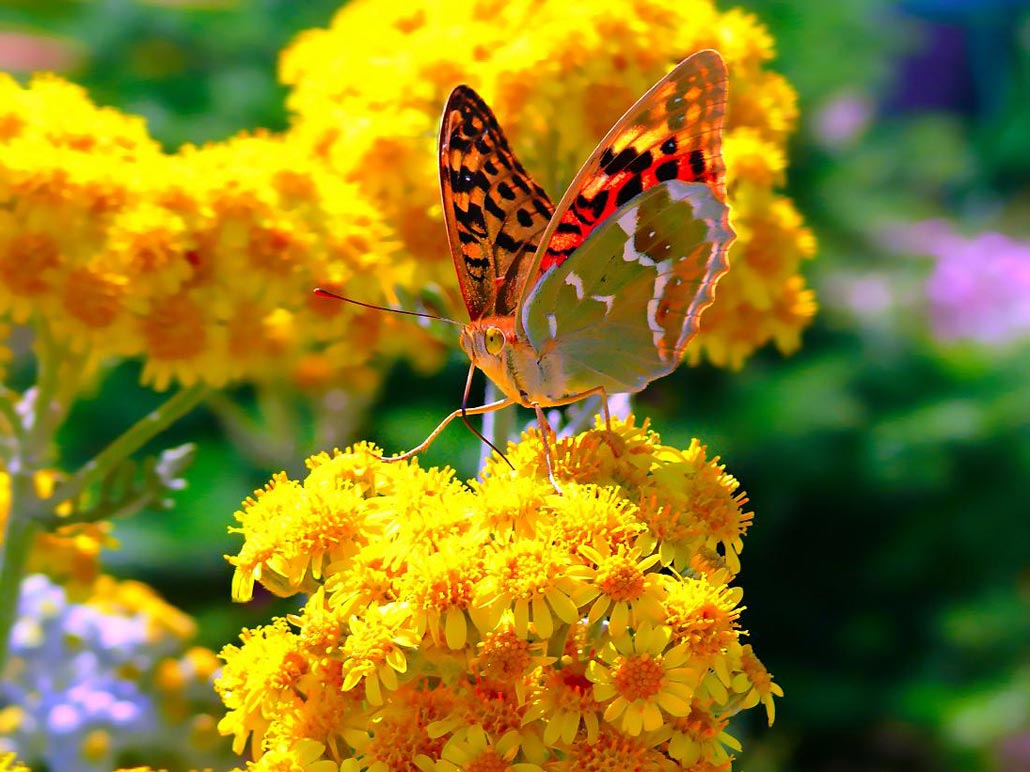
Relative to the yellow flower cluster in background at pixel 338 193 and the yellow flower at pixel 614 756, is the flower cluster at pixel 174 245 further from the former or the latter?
the yellow flower at pixel 614 756

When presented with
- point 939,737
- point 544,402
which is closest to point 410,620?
point 544,402

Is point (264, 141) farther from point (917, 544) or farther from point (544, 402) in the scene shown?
point (917, 544)

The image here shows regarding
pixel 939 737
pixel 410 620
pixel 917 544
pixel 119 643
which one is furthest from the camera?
pixel 917 544

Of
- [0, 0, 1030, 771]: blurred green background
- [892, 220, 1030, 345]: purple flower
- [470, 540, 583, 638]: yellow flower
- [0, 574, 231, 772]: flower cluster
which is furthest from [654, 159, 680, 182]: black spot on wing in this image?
[892, 220, 1030, 345]: purple flower

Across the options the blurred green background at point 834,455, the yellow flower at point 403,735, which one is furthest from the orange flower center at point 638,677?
the blurred green background at point 834,455

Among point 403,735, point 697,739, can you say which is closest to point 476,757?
point 403,735

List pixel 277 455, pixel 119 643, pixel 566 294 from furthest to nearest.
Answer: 1. pixel 277 455
2. pixel 119 643
3. pixel 566 294

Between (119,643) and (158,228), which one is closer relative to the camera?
(158,228)
